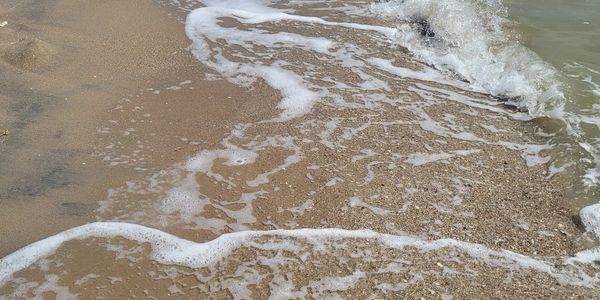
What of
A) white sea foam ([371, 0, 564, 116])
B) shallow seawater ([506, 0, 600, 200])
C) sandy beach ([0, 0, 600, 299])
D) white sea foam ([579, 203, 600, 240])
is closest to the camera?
sandy beach ([0, 0, 600, 299])

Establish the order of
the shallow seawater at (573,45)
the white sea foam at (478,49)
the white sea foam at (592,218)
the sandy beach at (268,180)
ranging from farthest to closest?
the white sea foam at (478,49)
the shallow seawater at (573,45)
the white sea foam at (592,218)
the sandy beach at (268,180)

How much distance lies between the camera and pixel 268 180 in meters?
3.93

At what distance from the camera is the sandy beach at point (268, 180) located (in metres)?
3.08

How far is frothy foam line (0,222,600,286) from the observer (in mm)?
3152

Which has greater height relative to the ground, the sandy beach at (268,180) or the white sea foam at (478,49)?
the white sea foam at (478,49)

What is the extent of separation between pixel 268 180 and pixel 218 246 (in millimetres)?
783

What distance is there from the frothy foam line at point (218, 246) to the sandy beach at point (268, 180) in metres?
0.01

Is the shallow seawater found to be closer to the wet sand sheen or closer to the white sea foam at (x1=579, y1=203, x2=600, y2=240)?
the white sea foam at (x1=579, y1=203, x2=600, y2=240)

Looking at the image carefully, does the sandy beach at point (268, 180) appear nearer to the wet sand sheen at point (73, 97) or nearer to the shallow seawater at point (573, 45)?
the wet sand sheen at point (73, 97)

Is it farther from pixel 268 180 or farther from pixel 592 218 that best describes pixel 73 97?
pixel 592 218

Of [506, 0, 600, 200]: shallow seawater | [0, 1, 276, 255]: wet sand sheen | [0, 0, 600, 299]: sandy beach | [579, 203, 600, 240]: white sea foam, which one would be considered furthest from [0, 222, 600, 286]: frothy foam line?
[506, 0, 600, 200]: shallow seawater

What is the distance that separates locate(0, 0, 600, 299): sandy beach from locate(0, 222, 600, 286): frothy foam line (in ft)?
0.04

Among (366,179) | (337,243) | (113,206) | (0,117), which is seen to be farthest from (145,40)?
(337,243)

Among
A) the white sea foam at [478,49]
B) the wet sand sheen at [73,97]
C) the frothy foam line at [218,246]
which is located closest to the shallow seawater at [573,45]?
the white sea foam at [478,49]
